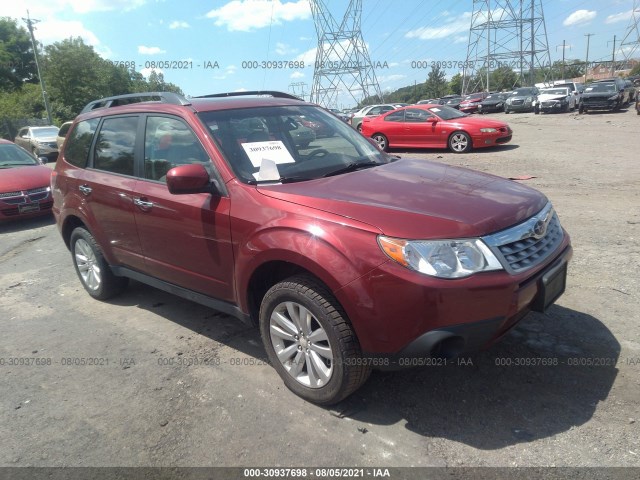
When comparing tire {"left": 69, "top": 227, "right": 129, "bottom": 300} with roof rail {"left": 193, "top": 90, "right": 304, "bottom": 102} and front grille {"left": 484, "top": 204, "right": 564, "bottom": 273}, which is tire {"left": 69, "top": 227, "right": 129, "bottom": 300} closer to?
roof rail {"left": 193, "top": 90, "right": 304, "bottom": 102}

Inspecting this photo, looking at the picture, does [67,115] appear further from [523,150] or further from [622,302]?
[622,302]

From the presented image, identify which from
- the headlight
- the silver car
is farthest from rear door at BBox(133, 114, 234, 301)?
the silver car

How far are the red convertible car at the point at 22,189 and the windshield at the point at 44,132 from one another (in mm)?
13493

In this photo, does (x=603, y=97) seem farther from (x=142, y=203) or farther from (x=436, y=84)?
(x=436, y=84)

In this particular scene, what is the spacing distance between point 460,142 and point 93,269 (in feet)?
36.7

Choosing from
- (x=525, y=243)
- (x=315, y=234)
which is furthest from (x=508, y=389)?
(x=315, y=234)

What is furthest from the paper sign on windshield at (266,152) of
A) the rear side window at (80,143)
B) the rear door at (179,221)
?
the rear side window at (80,143)

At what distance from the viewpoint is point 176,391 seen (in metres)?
3.21

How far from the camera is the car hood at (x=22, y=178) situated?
336 inches

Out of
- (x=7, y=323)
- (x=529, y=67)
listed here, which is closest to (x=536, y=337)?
(x=7, y=323)

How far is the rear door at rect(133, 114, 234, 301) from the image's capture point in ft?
10.6

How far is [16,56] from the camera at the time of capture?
54969mm

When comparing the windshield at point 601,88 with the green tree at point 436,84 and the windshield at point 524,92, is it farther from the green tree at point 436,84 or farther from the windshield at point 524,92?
the green tree at point 436,84

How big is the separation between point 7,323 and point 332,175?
3592 millimetres
